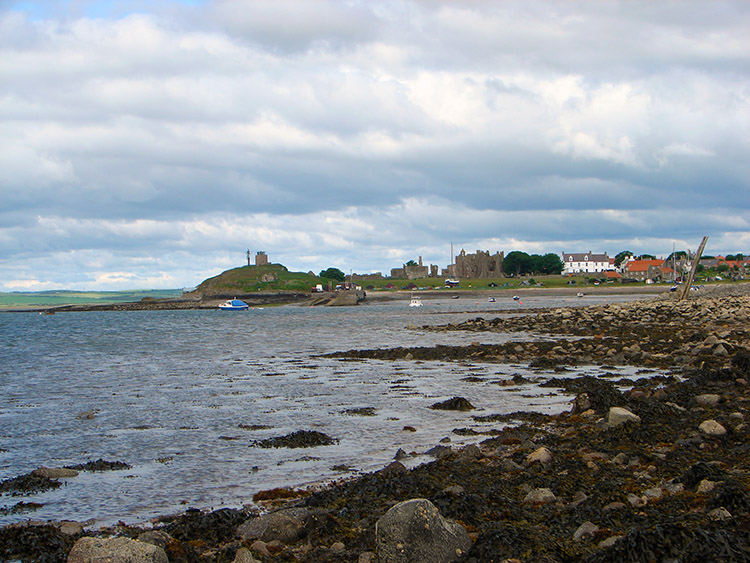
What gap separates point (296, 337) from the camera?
5159cm

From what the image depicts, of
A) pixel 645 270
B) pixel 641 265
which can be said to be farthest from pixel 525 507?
pixel 641 265

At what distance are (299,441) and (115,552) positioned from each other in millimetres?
7426

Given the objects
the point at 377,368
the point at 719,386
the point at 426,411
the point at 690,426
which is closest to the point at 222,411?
the point at 426,411

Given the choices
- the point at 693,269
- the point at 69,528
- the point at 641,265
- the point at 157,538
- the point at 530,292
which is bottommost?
the point at 69,528

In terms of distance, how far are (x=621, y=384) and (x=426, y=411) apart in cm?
642

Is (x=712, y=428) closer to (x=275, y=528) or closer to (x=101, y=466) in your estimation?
(x=275, y=528)

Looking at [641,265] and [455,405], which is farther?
[641,265]

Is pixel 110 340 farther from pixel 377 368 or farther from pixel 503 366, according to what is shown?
pixel 503 366

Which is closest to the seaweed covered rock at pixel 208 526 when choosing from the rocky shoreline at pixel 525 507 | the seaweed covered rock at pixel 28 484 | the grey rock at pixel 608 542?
the rocky shoreline at pixel 525 507

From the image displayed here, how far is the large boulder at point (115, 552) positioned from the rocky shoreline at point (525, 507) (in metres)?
0.02

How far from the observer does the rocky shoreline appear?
6.48 meters

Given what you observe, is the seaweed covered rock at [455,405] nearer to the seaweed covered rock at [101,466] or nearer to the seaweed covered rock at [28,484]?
the seaweed covered rock at [101,466]

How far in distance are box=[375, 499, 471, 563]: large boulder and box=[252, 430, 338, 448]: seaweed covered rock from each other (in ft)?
23.1

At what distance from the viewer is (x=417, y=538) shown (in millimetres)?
6445
